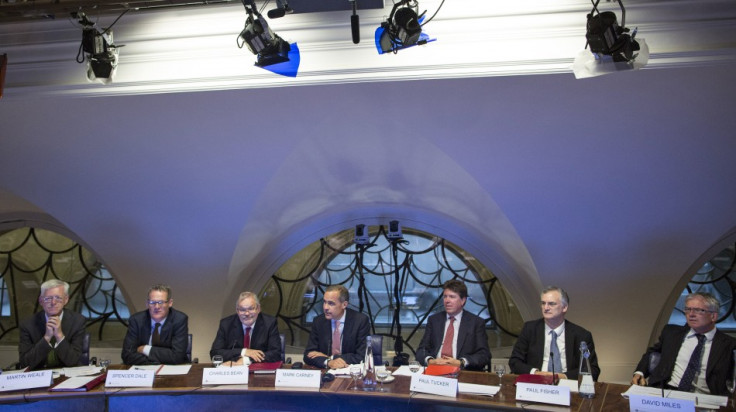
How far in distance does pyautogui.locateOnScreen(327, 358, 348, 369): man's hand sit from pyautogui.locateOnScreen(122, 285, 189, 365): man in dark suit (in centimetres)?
108

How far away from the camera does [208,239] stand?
18.9 feet

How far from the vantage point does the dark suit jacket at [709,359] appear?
11.1 ft

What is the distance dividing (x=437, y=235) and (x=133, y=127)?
3.00 meters

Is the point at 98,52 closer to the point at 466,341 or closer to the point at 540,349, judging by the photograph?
the point at 466,341

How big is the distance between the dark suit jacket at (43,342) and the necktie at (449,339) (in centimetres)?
241

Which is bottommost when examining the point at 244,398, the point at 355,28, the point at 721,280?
the point at 244,398

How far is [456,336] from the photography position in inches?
168

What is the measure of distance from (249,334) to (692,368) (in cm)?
281

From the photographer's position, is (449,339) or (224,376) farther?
(449,339)

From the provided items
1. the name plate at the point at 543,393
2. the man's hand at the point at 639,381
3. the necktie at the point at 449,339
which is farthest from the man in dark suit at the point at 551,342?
the name plate at the point at 543,393

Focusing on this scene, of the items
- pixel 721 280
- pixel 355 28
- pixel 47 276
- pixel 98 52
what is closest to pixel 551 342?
pixel 355 28

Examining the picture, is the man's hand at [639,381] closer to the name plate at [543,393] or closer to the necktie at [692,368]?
the necktie at [692,368]

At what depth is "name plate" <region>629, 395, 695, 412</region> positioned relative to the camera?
262 centimetres

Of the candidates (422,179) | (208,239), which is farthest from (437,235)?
(208,239)
